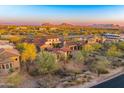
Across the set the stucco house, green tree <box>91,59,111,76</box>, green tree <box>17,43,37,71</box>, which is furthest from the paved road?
the stucco house

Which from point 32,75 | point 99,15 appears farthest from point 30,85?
point 99,15

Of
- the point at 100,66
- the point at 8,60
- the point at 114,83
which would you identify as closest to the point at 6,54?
the point at 8,60

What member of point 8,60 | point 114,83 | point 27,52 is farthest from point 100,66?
point 8,60

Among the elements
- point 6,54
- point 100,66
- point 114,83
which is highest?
point 6,54

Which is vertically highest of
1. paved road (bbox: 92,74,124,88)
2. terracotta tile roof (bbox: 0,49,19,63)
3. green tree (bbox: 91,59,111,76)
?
terracotta tile roof (bbox: 0,49,19,63)

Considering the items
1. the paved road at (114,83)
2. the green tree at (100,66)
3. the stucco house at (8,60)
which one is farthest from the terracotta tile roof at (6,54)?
the paved road at (114,83)

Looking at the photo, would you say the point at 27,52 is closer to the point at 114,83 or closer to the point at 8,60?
the point at 8,60

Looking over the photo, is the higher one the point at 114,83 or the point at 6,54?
the point at 6,54

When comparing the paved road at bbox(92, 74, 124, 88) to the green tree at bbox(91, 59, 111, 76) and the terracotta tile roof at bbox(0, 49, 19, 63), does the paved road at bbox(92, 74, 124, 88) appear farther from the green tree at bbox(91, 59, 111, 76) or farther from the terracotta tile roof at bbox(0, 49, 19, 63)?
the terracotta tile roof at bbox(0, 49, 19, 63)

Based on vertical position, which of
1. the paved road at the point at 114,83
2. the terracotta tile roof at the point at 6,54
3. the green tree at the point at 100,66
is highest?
the terracotta tile roof at the point at 6,54

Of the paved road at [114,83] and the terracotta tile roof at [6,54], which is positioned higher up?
the terracotta tile roof at [6,54]

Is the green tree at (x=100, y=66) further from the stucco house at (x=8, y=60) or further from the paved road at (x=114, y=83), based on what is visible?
the stucco house at (x=8, y=60)
